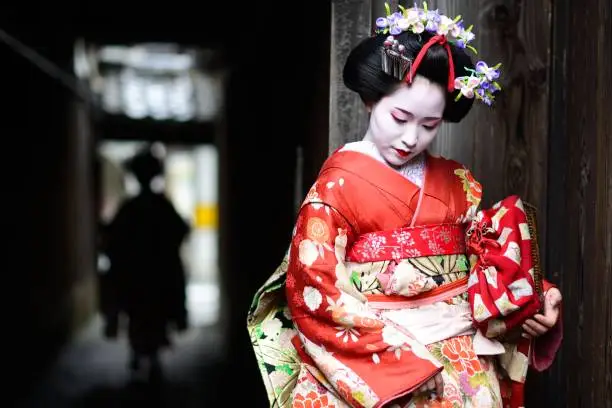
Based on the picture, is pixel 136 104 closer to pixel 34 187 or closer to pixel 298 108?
pixel 34 187

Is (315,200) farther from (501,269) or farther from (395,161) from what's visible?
(501,269)

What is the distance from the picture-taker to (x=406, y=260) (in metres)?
1.96

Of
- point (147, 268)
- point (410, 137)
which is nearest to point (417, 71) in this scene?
point (410, 137)

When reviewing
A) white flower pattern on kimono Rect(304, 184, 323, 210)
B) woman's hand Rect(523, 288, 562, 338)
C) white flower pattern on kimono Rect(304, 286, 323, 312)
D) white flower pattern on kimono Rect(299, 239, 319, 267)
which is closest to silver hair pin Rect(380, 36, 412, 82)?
white flower pattern on kimono Rect(304, 184, 323, 210)

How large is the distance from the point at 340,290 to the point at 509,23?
1496mm

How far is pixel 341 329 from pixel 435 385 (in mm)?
267

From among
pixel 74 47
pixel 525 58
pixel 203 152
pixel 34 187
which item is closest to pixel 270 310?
pixel 525 58

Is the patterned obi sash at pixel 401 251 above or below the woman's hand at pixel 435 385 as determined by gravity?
above

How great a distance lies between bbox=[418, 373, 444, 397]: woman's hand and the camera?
72.4 inches

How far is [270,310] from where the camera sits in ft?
7.13

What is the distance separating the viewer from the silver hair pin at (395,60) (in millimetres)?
1917

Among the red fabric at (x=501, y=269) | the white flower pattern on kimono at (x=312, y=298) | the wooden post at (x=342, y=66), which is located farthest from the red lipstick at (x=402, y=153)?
the wooden post at (x=342, y=66)

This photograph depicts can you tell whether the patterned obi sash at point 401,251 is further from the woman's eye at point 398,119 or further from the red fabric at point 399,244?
the woman's eye at point 398,119

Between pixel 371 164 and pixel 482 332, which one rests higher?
pixel 371 164
